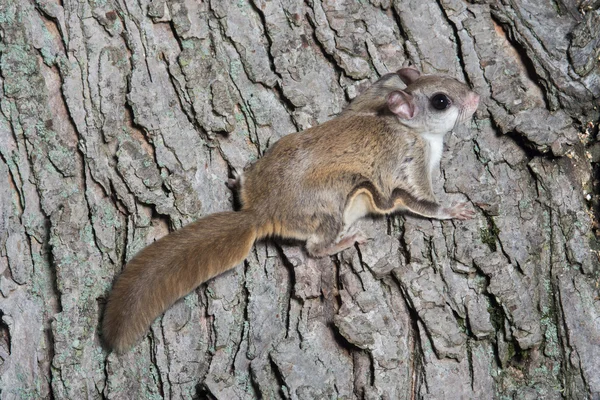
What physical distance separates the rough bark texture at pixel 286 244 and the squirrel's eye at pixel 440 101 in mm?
143

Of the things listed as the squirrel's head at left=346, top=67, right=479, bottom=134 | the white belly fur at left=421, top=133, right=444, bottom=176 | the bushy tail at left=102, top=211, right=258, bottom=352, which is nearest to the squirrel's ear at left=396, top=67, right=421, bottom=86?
the squirrel's head at left=346, top=67, right=479, bottom=134

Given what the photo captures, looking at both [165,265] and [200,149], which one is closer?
[165,265]

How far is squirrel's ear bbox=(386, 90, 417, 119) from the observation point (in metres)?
2.64

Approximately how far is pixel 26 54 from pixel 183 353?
4.62 ft

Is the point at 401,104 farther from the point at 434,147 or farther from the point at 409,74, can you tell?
the point at 434,147

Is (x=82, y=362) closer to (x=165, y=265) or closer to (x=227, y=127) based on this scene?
(x=165, y=265)

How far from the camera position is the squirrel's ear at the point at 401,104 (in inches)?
104

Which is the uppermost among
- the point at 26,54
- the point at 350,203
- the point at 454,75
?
the point at 26,54

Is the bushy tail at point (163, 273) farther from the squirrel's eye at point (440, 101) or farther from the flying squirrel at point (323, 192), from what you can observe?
the squirrel's eye at point (440, 101)

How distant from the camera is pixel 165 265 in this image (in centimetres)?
238

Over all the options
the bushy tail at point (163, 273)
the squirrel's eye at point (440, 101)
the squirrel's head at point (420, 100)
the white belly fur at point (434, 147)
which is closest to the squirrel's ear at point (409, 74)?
the squirrel's head at point (420, 100)

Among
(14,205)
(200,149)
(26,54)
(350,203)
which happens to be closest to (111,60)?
(26,54)

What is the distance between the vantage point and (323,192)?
2568 millimetres

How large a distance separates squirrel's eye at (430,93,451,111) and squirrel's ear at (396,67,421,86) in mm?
131
